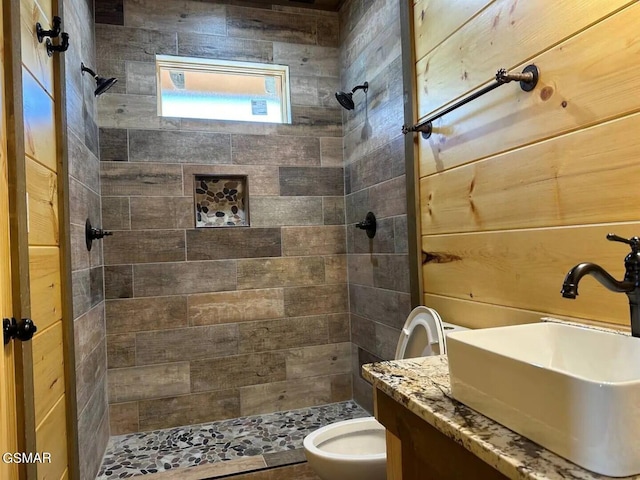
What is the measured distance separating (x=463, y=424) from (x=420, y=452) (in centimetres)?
20

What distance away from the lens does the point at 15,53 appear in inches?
46.7

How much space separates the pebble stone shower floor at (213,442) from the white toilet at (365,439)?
0.62 m

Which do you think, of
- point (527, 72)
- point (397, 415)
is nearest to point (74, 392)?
point (397, 415)

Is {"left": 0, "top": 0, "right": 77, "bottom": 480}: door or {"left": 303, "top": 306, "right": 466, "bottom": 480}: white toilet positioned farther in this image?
{"left": 303, "top": 306, "right": 466, "bottom": 480}: white toilet

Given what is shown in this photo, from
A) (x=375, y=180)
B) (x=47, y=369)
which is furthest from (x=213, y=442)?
(x=375, y=180)

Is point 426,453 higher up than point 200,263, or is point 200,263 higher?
point 200,263

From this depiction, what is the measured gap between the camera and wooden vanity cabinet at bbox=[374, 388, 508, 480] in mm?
756

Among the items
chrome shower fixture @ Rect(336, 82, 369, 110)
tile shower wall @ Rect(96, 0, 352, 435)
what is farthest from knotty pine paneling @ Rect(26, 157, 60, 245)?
chrome shower fixture @ Rect(336, 82, 369, 110)

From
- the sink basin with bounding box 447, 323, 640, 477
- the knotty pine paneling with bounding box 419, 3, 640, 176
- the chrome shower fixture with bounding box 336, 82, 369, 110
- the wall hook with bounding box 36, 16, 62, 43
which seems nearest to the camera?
the sink basin with bounding box 447, 323, 640, 477

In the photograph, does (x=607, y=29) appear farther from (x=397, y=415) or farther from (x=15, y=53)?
(x=15, y=53)

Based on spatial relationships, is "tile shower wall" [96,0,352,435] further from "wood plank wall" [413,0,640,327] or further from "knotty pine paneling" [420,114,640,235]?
"knotty pine paneling" [420,114,640,235]

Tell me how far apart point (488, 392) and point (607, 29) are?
0.95m

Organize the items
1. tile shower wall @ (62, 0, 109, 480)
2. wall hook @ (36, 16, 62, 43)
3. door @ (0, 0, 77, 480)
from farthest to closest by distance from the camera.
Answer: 1. tile shower wall @ (62, 0, 109, 480)
2. wall hook @ (36, 16, 62, 43)
3. door @ (0, 0, 77, 480)

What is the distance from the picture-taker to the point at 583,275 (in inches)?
32.6
